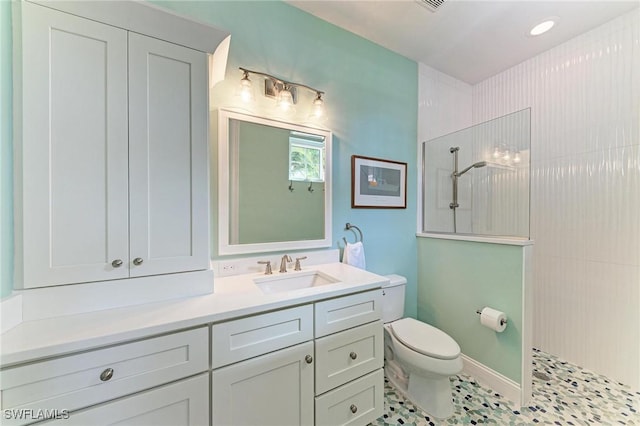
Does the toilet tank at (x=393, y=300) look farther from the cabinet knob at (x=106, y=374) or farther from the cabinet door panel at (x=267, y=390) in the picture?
the cabinet knob at (x=106, y=374)

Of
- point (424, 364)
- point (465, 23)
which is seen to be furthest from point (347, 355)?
point (465, 23)

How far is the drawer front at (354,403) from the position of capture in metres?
1.24

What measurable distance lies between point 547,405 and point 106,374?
2475 mm

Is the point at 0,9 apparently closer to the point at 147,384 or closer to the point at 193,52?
the point at 193,52

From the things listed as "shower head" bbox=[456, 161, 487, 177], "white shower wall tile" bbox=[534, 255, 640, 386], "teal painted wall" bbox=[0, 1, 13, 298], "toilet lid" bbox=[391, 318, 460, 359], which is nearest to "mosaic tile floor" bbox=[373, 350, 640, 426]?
"white shower wall tile" bbox=[534, 255, 640, 386]

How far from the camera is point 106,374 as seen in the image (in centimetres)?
80

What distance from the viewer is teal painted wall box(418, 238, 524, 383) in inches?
65.9

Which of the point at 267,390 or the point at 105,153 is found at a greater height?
the point at 105,153

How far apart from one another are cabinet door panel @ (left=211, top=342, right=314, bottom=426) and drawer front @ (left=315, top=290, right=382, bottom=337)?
0.13 meters

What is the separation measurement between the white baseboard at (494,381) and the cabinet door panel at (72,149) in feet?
7.95

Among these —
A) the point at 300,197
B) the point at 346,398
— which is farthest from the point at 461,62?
the point at 346,398

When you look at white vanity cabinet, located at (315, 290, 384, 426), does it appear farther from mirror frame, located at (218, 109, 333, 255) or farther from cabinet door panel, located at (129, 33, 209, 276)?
cabinet door panel, located at (129, 33, 209, 276)

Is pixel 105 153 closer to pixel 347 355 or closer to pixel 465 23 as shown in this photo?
pixel 347 355

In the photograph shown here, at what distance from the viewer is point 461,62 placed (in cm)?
233
